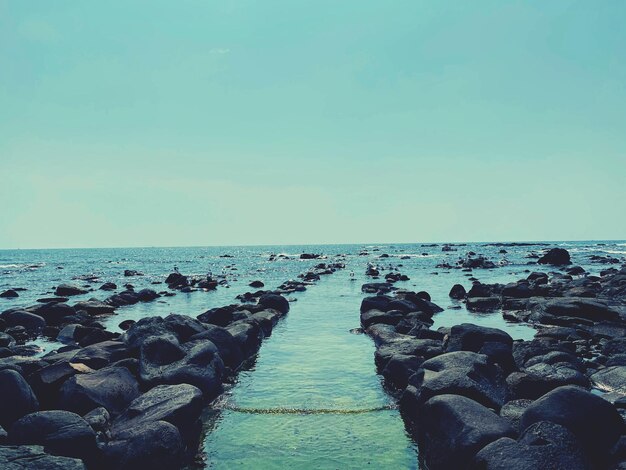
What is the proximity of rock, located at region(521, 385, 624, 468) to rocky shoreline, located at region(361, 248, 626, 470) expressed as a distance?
0.02 m

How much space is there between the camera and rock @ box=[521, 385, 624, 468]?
7.80m

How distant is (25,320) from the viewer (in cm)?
2423

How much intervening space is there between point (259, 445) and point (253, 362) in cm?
710

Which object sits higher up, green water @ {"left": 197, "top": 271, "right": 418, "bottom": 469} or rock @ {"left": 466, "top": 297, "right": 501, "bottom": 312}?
rock @ {"left": 466, "top": 297, "right": 501, "bottom": 312}

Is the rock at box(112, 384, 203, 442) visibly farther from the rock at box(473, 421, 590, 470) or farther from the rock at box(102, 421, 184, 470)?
the rock at box(473, 421, 590, 470)

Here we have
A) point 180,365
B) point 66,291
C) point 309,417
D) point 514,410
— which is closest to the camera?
point 514,410

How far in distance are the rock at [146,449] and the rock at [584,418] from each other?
6.35m

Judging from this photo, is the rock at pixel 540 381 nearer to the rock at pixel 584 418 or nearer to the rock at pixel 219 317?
the rock at pixel 584 418

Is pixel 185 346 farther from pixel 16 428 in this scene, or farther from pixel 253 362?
pixel 16 428

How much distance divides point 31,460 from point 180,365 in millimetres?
5537

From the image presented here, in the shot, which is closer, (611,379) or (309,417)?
(309,417)

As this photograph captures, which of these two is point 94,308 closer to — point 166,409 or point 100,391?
point 100,391

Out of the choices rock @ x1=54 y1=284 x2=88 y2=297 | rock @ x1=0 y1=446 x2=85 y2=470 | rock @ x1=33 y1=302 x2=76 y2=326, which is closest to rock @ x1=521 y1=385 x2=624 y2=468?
rock @ x1=0 y1=446 x2=85 y2=470

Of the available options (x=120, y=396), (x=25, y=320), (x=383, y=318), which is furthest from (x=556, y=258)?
(x=120, y=396)
